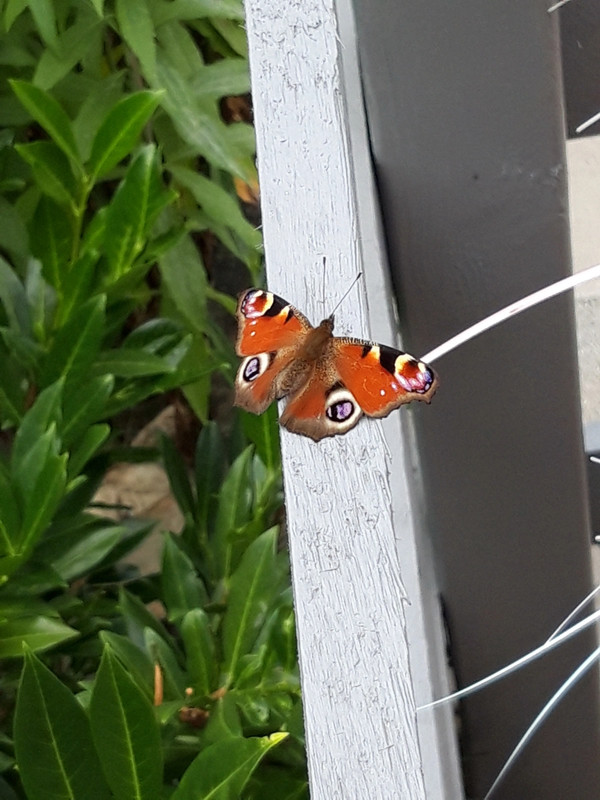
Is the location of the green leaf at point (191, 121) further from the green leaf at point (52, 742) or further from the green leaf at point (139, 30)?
the green leaf at point (52, 742)

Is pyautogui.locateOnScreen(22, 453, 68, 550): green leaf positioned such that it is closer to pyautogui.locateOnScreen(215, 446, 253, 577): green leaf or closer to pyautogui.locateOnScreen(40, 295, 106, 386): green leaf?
pyautogui.locateOnScreen(40, 295, 106, 386): green leaf

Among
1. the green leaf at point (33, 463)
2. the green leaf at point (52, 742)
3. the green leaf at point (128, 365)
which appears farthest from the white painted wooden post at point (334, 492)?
the green leaf at point (128, 365)

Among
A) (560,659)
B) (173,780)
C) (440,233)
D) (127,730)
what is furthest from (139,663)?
(440,233)

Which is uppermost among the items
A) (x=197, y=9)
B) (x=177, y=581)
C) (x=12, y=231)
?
(x=197, y=9)

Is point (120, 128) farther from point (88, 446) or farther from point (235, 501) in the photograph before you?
point (235, 501)

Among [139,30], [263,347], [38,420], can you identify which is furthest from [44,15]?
[263,347]

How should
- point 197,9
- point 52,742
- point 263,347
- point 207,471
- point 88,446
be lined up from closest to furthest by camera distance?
point 263,347
point 52,742
point 88,446
point 197,9
point 207,471
